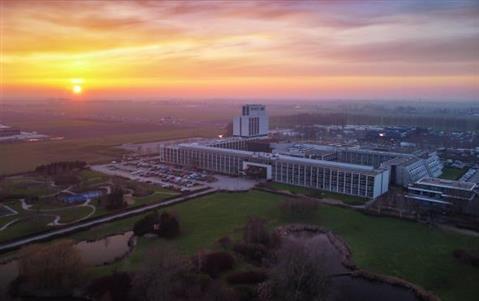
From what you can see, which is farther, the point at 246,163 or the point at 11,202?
the point at 246,163

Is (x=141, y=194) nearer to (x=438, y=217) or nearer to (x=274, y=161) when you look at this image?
(x=274, y=161)

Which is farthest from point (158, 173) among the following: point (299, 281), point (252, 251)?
point (299, 281)

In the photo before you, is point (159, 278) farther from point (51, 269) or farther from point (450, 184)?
point (450, 184)

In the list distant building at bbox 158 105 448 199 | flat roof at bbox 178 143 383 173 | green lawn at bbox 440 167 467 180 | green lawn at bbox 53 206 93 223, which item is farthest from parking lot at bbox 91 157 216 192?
green lawn at bbox 440 167 467 180

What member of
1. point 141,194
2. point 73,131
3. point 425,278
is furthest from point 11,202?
point 73,131

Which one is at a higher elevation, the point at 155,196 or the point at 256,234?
the point at 256,234

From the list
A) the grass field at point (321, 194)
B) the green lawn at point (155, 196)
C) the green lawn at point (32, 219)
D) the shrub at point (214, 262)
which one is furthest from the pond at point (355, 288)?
the green lawn at point (32, 219)
